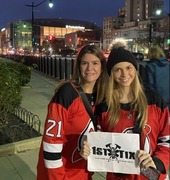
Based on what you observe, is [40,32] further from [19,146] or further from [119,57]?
[119,57]

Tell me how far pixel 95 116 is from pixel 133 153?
1.37 ft

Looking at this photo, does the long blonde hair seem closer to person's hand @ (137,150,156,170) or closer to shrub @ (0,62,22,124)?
person's hand @ (137,150,156,170)

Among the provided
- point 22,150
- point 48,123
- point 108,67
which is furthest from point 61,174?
point 22,150

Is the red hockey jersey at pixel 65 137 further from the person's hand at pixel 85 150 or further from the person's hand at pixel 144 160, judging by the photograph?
the person's hand at pixel 144 160

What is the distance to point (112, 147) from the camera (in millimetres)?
2170

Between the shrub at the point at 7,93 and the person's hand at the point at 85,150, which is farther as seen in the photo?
the shrub at the point at 7,93

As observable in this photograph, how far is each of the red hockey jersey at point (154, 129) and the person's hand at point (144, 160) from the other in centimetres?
14

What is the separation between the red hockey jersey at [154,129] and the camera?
2229 millimetres

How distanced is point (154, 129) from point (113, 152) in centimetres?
35

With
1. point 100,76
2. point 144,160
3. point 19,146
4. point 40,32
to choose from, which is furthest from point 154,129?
point 40,32

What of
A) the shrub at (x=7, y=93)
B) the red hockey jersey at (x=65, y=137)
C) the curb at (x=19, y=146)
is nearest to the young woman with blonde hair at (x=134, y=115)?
the red hockey jersey at (x=65, y=137)

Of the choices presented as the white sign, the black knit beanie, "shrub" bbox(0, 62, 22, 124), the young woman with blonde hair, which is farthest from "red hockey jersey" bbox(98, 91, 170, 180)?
"shrub" bbox(0, 62, 22, 124)

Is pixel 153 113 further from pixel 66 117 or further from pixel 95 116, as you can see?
pixel 66 117

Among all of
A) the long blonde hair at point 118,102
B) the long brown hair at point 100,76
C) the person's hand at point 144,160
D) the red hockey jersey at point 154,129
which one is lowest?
the person's hand at point 144,160
